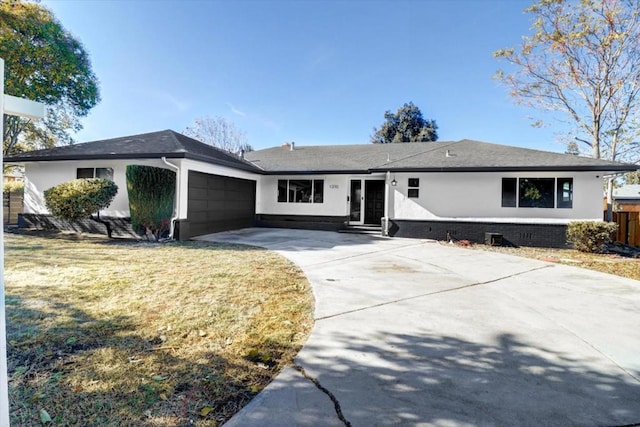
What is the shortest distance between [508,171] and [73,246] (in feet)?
43.6

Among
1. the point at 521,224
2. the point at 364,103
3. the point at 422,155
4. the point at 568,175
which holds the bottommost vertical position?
the point at 521,224

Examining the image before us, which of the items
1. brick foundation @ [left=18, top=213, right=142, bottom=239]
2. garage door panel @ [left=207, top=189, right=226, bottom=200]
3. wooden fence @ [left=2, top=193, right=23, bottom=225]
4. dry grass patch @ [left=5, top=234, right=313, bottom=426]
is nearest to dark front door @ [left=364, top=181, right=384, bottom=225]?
garage door panel @ [left=207, top=189, right=226, bottom=200]

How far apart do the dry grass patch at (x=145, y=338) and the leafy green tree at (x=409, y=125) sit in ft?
82.0

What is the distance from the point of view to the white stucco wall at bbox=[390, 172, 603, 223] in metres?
10.3

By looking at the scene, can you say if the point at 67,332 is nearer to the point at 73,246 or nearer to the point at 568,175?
the point at 73,246

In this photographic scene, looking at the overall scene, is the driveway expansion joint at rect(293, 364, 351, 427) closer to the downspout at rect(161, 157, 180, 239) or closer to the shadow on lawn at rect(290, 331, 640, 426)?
the shadow on lawn at rect(290, 331, 640, 426)

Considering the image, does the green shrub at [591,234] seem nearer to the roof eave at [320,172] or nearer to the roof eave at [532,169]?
the roof eave at [532,169]

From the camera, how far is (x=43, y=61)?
12352 millimetres

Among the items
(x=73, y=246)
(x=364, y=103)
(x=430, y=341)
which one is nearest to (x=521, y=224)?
(x=430, y=341)

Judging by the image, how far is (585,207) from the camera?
10.4m

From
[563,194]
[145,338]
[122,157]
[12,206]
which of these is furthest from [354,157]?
[12,206]

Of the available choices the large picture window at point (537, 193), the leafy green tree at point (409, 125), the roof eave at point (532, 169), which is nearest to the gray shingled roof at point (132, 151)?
the roof eave at point (532, 169)

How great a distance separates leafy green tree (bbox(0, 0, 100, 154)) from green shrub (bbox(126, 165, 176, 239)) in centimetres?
359

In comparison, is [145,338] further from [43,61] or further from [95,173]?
[43,61]
